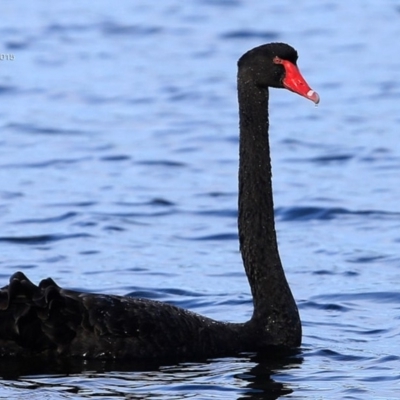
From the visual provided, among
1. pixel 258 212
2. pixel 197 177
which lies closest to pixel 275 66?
pixel 258 212

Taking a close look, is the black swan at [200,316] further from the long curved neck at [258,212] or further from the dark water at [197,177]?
the dark water at [197,177]

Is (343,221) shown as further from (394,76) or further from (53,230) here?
(394,76)

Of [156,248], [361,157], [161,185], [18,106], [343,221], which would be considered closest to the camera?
[156,248]

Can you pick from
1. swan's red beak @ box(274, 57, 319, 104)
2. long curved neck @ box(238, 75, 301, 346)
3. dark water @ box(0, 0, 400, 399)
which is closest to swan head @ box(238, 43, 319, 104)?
swan's red beak @ box(274, 57, 319, 104)

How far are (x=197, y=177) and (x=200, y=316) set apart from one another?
5.81 meters

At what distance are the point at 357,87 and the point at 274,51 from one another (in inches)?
398

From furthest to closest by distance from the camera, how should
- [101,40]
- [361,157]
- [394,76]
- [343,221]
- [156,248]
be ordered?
[101,40] → [394,76] → [361,157] → [343,221] → [156,248]

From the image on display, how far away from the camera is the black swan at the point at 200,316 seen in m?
7.54

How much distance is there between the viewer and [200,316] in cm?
803

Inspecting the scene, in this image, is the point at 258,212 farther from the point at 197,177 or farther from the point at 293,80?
the point at 197,177

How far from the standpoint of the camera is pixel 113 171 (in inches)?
552

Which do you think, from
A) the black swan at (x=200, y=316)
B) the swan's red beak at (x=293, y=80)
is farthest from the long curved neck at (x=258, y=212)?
the swan's red beak at (x=293, y=80)

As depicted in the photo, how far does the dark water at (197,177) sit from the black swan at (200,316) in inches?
4.9

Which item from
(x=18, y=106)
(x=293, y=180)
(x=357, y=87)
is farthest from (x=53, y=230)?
(x=357, y=87)
